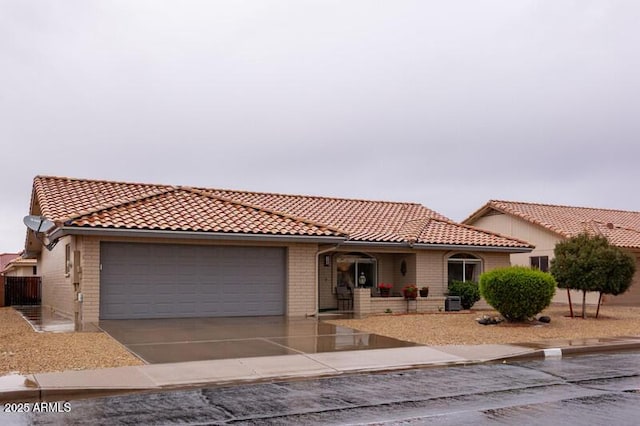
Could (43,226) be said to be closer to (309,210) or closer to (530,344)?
(309,210)

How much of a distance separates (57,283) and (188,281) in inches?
297

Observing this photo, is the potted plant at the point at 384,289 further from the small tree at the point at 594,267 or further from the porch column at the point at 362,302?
the small tree at the point at 594,267

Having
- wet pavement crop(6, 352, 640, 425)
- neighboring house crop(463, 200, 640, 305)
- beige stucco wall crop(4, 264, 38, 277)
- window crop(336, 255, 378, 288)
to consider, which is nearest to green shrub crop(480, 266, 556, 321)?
wet pavement crop(6, 352, 640, 425)

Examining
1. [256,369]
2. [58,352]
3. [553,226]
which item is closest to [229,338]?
[58,352]

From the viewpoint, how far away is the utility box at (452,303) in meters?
25.0

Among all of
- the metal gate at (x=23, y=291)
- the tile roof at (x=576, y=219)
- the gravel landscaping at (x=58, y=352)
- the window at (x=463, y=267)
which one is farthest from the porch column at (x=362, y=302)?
the metal gate at (x=23, y=291)

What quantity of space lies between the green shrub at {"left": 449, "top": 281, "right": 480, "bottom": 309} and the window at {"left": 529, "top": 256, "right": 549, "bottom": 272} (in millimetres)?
7323

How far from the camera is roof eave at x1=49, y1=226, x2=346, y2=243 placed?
18.7 meters

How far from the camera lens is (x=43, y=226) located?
19984 mm

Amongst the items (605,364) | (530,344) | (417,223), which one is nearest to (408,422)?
(605,364)

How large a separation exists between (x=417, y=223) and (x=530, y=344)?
14.0 m

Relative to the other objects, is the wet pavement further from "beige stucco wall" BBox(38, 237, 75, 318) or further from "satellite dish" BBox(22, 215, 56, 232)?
"beige stucco wall" BBox(38, 237, 75, 318)

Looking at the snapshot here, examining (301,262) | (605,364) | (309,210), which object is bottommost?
(605,364)

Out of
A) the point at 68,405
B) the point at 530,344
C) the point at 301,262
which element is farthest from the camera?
the point at 301,262
